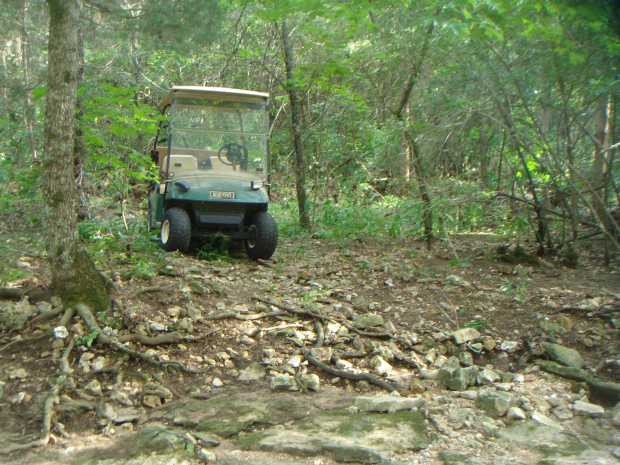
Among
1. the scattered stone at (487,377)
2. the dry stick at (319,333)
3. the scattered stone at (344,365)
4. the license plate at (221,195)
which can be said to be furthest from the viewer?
the license plate at (221,195)

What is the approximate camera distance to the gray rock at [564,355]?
16.2 ft

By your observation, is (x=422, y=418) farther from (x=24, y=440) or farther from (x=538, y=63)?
(x=538, y=63)

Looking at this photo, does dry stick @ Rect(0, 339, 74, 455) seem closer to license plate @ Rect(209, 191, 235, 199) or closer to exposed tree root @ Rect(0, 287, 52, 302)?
exposed tree root @ Rect(0, 287, 52, 302)

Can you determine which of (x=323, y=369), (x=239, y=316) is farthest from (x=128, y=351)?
(x=323, y=369)

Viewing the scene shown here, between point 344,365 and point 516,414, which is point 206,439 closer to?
point 344,365

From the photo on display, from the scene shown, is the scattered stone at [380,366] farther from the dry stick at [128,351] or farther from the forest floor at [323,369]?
the dry stick at [128,351]

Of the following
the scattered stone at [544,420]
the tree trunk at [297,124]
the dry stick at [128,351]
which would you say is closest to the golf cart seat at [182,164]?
the tree trunk at [297,124]

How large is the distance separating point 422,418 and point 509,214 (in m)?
4.90

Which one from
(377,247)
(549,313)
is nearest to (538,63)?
(549,313)

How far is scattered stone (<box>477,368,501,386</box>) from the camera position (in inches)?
184

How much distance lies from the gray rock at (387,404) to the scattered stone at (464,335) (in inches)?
52.6

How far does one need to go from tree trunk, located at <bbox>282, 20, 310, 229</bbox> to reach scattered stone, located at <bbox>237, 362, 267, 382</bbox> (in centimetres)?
574

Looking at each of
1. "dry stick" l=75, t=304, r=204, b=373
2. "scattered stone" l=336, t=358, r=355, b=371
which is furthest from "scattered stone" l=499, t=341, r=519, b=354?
"dry stick" l=75, t=304, r=204, b=373

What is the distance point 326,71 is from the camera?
29.6ft
